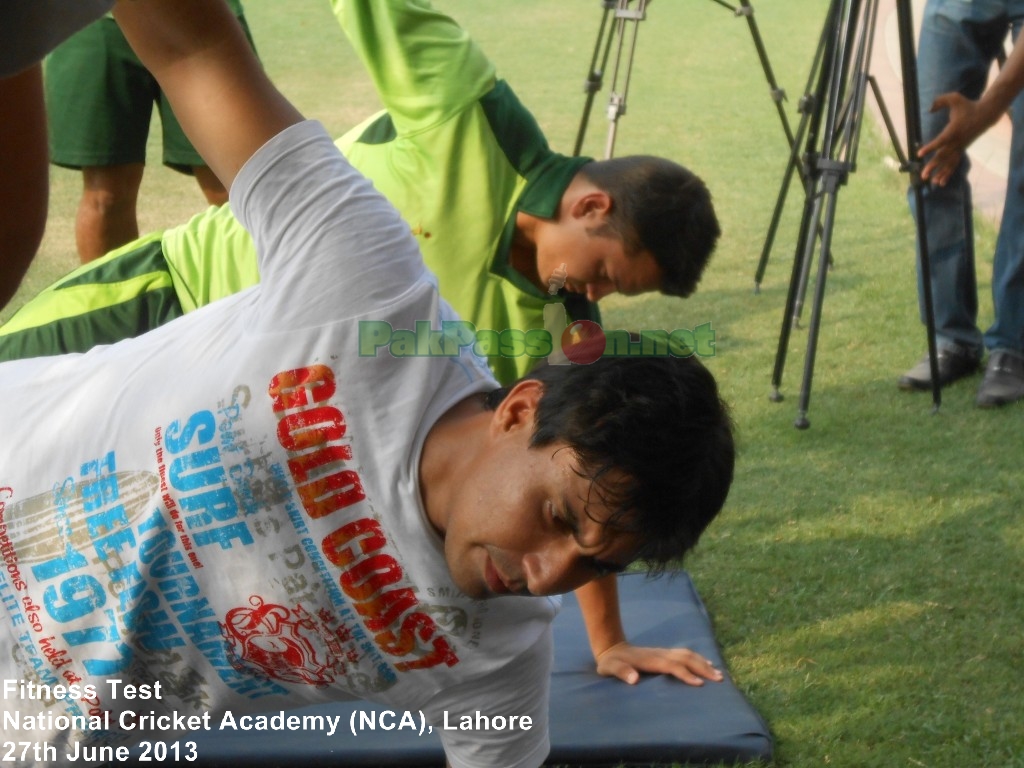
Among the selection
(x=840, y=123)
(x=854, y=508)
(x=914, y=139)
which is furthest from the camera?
(x=914, y=139)

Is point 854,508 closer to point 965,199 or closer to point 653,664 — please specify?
point 653,664

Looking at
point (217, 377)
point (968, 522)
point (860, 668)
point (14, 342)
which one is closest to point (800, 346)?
point (968, 522)

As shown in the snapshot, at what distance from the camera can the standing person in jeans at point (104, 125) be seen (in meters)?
3.29

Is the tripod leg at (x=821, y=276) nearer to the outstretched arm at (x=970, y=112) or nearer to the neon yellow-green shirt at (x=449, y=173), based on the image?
the outstretched arm at (x=970, y=112)

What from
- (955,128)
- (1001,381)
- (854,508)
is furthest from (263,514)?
(1001,381)

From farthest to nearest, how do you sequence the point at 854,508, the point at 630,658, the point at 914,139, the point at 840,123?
the point at 914,139, the point at 840,123, the point at 854,508, the point at 630,658

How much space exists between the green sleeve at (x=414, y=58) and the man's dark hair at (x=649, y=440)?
1.10 meters

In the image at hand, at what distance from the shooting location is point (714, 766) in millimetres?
2211

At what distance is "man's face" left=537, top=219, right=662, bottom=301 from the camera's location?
2377 millimetres

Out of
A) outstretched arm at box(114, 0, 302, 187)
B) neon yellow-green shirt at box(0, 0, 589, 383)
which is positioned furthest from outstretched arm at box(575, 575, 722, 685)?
outstretched arm at box(114, 0, 302, 187)

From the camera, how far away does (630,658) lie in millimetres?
2473

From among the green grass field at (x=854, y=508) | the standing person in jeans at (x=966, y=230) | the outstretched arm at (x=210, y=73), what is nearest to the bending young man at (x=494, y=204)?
the green grass field at (x=854, y=508)

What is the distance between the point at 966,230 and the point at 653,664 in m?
2.32

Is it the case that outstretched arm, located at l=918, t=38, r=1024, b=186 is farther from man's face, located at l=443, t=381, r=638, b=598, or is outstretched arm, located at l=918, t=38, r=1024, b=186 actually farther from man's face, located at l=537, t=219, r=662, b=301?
man's face, located at l=443, t=381, r=638, b=598
